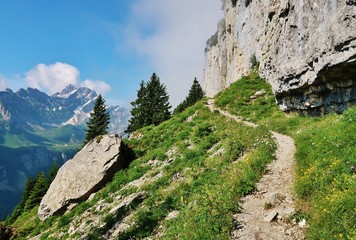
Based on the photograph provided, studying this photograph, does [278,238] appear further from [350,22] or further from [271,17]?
[271,17]

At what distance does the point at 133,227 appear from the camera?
1319 centimetres

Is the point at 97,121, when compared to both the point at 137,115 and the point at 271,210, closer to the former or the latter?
the point at 137,115

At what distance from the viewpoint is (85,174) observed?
24.7 meters

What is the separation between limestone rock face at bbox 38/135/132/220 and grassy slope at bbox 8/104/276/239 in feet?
3.70

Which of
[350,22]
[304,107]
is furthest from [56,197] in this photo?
[350,22]

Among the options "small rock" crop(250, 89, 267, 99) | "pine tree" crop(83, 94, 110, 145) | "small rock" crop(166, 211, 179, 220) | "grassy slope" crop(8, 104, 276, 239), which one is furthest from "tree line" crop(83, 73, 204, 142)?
"small rock" crop(166, 211, 179, 220)

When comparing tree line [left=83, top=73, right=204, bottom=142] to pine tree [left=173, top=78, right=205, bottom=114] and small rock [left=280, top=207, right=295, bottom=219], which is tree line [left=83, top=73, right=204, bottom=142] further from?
small rock [left=280, top=207, right=295, bottom=219]

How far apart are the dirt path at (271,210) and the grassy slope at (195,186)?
0.41 metres

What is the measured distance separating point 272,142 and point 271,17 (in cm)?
2850

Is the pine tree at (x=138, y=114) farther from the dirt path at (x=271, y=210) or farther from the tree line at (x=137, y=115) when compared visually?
the dirt path at (x=271, y=210)

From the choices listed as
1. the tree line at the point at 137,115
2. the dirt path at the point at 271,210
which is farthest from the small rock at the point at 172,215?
the tree line at the point at 137,115

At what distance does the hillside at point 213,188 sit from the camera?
9.52 m

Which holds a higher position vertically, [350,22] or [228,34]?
[228,34]

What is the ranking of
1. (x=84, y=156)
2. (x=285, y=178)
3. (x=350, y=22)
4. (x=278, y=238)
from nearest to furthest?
(x=278, y=238) < (x=285, y=178) < (x=350, y=22) < (x=84, y=156)
